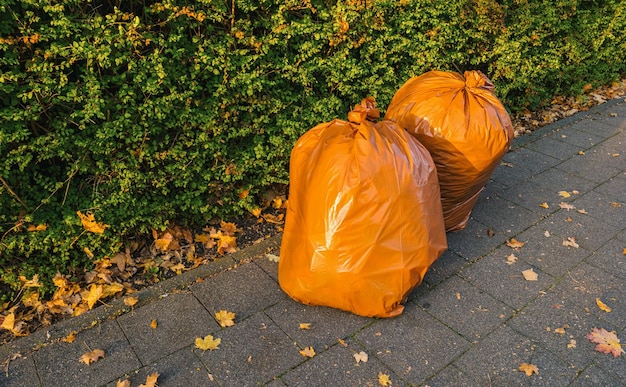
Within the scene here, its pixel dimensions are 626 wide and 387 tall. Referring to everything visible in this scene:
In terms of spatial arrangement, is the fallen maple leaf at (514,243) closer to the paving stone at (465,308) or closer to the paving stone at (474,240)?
the paving stone at (474,240)

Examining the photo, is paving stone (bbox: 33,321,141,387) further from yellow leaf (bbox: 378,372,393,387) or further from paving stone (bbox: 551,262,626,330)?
paving stone (bbox: 551,262,626,330)

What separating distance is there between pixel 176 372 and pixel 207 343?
0.78ft

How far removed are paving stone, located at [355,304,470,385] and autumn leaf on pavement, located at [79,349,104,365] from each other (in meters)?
1.44

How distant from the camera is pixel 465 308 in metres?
3.14

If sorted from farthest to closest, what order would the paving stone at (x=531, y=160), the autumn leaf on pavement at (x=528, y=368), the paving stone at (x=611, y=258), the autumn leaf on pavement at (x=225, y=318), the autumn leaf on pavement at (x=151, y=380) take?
the paving stone at (x=531, y=160)
the paving stone at (x=611, y=258)
the autumn leaf on pavement at (x=225, y=318)
the autumn leaf on pavement at (x=528, y=368)
the autumn leaf on pavement at (x=151, y=380)

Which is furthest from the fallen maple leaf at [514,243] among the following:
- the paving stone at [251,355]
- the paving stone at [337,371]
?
the paving stone at [251,355]

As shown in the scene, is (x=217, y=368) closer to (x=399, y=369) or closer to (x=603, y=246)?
(x=399, y=369)

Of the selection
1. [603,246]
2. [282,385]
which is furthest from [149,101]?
[603,246]

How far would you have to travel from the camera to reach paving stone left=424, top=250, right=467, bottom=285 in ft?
11.1

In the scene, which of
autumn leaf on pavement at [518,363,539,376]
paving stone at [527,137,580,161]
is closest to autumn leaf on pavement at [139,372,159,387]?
autumn leaf on pavement at [518,363,539,376]

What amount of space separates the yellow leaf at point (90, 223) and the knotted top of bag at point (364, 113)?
1742mm

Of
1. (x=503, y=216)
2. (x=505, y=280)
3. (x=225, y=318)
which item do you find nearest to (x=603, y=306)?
(x=505, y=280)

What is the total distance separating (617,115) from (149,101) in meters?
5.94

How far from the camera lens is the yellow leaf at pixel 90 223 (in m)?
3.15
